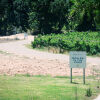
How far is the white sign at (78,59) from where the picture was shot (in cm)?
1619

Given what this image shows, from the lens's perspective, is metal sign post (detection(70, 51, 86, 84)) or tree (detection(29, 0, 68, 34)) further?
tree (detection(29, 0, 68, 34))

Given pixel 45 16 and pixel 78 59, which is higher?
pixel 45 16

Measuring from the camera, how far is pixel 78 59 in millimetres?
16266

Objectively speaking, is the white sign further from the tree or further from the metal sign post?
the tree

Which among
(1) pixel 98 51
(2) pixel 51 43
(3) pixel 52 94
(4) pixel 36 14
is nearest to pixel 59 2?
(4) pixel 36 14

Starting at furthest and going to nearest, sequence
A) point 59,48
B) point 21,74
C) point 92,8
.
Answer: point 59,48, point 21,74, point 92,8

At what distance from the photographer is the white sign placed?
1619cm

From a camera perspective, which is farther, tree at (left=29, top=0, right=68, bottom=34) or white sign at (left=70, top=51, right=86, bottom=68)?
tree at (left=29, top=0, right=68, bottom=34)

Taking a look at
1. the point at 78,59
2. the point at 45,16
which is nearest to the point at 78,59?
the point at 78,59

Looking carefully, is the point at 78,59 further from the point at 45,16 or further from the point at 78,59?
the point at 45,16

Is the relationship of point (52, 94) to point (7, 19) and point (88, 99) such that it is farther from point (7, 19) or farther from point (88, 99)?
point (7, 19)

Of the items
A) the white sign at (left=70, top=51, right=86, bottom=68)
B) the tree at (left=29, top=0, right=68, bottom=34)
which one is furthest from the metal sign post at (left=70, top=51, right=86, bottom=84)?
the tree at (left=29, top=0, right=68, bottom=34)

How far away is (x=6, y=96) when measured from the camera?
12.5m

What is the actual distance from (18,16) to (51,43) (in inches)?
1806
